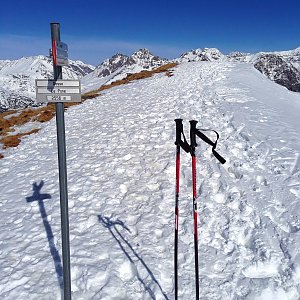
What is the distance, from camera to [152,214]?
779 cm

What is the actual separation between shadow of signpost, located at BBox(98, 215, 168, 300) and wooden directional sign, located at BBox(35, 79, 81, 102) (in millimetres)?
3494

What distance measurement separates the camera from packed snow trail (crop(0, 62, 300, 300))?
5.54m

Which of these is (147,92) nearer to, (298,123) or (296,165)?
(298,123)

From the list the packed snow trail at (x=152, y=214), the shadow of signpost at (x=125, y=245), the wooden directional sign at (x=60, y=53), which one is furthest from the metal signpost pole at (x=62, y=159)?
the shadow of signpost at (x=125, y=245)

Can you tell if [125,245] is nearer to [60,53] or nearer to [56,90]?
[56,90]

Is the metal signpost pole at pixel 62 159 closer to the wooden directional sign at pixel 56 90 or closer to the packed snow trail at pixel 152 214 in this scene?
the wooden directional sign at pixel 56 90

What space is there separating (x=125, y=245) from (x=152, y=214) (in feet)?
4.45

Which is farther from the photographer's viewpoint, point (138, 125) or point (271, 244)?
point (138, 125)

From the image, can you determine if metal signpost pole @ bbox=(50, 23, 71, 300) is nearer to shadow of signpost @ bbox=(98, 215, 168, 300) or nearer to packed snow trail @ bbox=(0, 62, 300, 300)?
packed snow trail @ bbox=(0, 62, 300, 300)

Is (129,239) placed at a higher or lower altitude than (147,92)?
lower

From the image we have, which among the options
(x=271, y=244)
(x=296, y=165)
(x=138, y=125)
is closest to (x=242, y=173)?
(x=296, y=165)

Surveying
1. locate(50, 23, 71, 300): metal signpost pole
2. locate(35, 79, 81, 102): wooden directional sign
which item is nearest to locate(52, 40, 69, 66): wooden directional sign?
locate(50, 23, 71, 300): metal signpost pole

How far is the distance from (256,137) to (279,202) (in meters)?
4.85

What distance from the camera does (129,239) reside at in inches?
270
